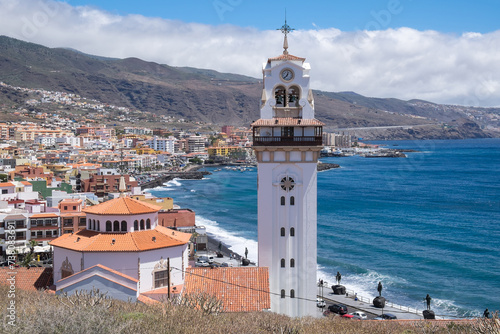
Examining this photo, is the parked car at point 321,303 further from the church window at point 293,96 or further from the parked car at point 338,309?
the church window at point 293,96

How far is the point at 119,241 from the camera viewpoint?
72.1ft

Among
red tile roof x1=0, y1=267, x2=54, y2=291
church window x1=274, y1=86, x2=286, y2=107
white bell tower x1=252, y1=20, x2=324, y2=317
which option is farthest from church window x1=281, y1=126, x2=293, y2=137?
red tile roof x1=0, y1=267, x2=54, y2=291

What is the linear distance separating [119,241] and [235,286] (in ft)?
18.0

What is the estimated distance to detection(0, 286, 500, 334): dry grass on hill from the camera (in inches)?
458

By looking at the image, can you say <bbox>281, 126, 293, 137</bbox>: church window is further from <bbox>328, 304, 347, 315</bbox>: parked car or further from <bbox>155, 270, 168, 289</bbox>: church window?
<bbox>328, 304, 347, 315</bbox>: parked car

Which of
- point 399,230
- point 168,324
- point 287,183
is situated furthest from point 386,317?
point 399,230

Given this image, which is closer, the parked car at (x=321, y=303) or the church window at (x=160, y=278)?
the church window at (x=160, y=278)

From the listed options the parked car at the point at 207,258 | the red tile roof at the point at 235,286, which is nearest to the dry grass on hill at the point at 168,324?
the red tile roof at the point at 235,286

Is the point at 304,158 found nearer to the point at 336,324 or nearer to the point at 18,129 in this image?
the point at 336,324

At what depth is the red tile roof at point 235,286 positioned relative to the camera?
63.8 ft

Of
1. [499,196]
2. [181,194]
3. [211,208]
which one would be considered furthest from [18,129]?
[499,196]

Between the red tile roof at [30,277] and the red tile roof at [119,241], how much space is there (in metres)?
1.44

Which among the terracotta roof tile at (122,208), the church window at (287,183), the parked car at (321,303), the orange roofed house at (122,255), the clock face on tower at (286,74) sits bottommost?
the parked car at (321,303)

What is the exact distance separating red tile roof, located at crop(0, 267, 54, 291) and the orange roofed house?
22.9 inches
